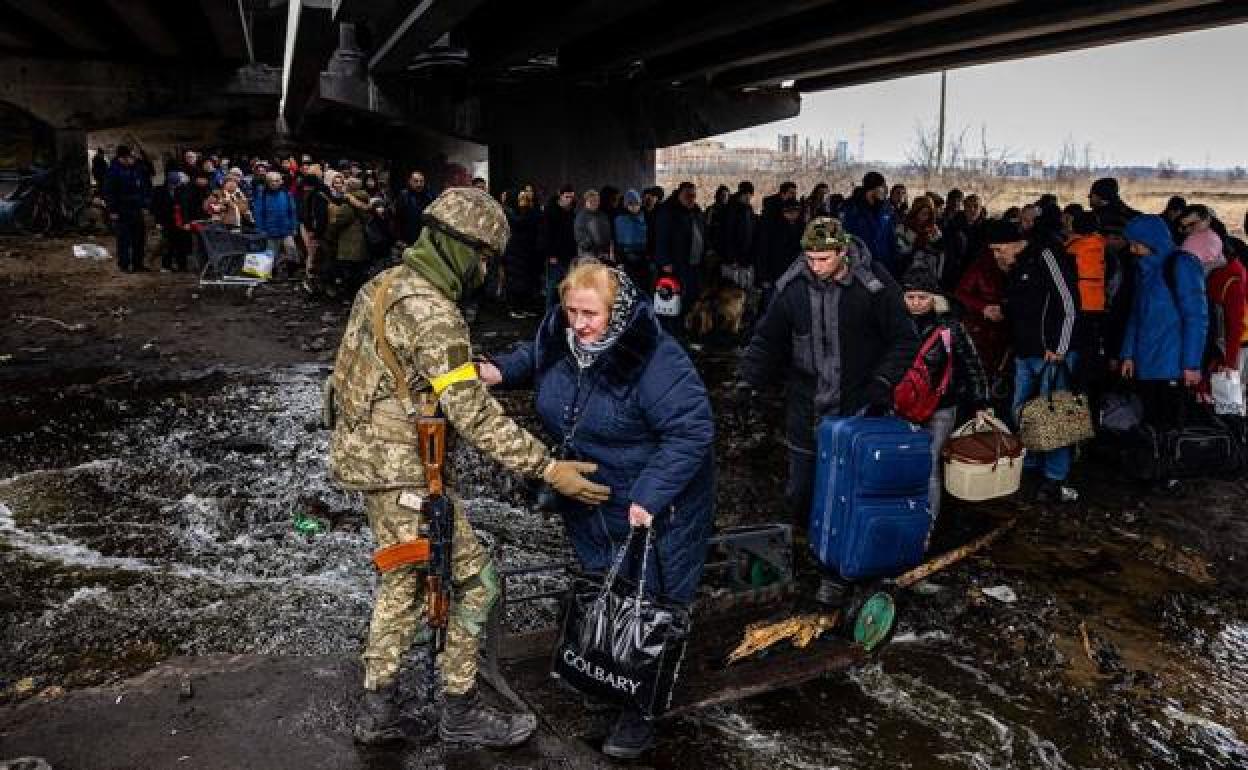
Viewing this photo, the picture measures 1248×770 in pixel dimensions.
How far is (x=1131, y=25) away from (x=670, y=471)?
35.6 ft

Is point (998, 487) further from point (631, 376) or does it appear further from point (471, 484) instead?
point (471, 484)

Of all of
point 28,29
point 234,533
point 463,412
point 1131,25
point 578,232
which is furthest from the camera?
point 28,29

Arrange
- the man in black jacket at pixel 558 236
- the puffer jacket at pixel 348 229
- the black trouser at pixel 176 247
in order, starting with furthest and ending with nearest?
the black trouser at pixel 176 247
the puffer jacket at pixel 348 229
the man in black jacket at pixel 558 236

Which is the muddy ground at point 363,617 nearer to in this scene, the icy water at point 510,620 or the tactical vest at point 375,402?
the icy water at point 510,620

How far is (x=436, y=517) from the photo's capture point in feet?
10.6

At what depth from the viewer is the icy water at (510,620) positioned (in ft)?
12.3

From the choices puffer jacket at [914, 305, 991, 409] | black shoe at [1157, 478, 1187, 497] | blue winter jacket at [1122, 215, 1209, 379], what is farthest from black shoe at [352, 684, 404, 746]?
black shoe at [1157, 478, 1187, 497]

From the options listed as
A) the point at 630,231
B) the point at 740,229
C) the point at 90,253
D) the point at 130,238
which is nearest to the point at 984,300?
the point at 740,229

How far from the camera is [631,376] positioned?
327cm

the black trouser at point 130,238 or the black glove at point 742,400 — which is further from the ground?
the black trouser at point 130,238

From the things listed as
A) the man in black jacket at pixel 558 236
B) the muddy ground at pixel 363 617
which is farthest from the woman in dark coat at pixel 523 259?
the muddy ground at pixel 363 617

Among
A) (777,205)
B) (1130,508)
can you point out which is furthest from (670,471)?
(777,205)

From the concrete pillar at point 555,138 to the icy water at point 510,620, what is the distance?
11131 mm

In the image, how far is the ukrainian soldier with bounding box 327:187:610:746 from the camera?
10.1 feet
